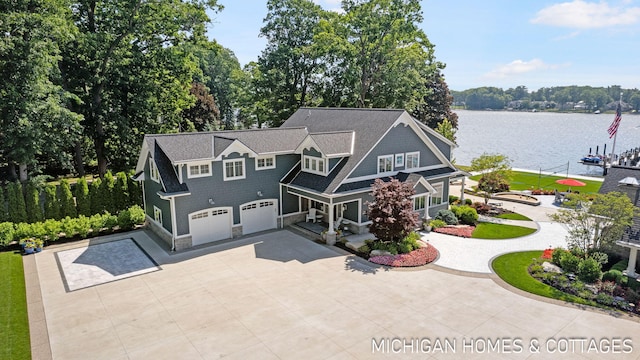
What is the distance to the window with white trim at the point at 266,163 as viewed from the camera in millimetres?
23703

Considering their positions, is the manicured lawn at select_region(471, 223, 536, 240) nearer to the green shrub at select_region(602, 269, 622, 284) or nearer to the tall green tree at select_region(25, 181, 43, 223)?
the green shrub at select_region(602, 269, 622, 284)

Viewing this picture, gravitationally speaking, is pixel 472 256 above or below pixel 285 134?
below

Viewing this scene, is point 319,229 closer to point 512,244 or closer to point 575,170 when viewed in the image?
point 512,244

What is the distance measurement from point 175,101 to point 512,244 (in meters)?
28.7

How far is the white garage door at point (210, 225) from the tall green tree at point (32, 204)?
10.1 m

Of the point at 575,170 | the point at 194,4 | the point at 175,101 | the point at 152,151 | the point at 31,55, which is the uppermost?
the point at 194,4

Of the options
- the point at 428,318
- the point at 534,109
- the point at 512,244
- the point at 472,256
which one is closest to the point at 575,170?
the point at 512,244

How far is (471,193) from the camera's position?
3547cm

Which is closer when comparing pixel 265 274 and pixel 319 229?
pixel 265 274

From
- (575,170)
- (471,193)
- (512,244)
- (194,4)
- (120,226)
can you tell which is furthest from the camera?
(575,170)

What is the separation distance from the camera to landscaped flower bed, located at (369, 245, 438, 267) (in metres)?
19.2

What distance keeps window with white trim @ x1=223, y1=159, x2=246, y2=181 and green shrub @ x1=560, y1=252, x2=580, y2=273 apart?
17.1 meters

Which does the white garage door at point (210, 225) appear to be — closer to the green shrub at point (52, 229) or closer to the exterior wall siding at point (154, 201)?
the exterior wall siding at point (154, 201)

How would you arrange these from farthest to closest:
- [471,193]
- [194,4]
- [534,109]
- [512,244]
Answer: [534,109], [471,193], [194,4], [512,244]
